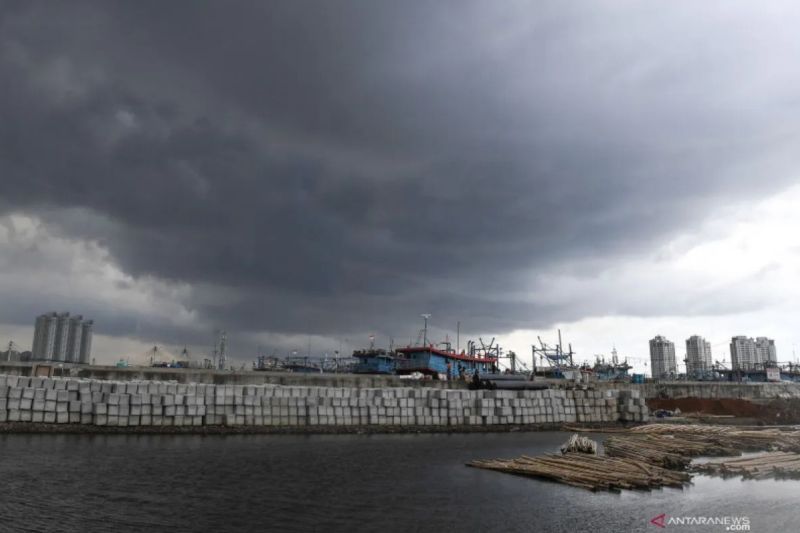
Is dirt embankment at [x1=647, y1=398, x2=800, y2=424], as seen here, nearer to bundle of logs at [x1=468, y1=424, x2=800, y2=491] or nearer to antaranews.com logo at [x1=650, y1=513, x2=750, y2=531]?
bundle of logs at [x1=468, y1=424, x2=800, y2=491]

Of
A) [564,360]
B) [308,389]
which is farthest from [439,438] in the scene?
[564,360]

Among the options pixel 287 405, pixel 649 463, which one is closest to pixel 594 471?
pixel 649 463

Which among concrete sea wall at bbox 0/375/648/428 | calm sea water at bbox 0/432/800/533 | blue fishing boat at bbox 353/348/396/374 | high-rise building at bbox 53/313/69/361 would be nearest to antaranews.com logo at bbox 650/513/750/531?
calm sea water at bbox 0/432/800/533

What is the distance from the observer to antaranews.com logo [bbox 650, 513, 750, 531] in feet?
60.3

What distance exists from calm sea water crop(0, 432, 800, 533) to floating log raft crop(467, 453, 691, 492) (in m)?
0.83

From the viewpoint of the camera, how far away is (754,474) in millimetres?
28562

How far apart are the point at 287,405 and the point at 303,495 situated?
2424 cm

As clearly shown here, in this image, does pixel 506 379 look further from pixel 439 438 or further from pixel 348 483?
pixel 348 483

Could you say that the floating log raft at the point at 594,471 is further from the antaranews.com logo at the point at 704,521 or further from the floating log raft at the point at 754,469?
the antaranews.com logo at the point at 704,521

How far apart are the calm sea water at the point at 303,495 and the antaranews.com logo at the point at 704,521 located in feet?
1.39

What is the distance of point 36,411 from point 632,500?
116 feet

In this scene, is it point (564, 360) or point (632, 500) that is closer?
point (632, 500)

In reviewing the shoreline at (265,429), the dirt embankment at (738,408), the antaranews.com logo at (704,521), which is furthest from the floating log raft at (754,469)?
the dirt embankment at (738,408)

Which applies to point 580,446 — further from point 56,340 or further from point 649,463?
point 56,340
